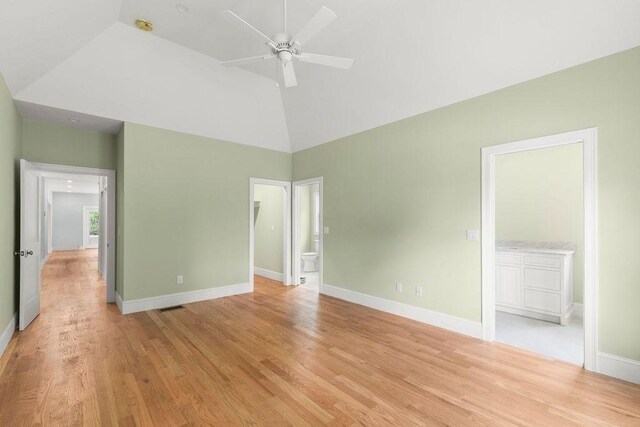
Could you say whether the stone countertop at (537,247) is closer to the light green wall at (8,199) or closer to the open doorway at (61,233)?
the light green wall at (8,199)

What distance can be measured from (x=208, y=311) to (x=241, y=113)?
3.18m

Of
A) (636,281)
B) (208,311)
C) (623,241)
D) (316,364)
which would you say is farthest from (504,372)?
(208,311)

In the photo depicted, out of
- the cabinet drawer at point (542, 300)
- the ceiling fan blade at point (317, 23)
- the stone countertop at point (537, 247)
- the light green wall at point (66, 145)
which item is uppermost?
the ceiling fan blade at point (317, 23)

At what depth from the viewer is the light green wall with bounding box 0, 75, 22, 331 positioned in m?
2.95

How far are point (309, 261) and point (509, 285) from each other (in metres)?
4.21

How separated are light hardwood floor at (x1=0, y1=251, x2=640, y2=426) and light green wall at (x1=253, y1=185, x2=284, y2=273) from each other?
8.43 ft

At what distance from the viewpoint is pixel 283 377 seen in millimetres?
2482

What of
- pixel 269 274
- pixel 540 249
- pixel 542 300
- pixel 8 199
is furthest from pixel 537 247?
pixel 8 199

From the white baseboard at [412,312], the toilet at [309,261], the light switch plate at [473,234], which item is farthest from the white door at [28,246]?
the light switch plate at [473,234]

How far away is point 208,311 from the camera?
4.27m

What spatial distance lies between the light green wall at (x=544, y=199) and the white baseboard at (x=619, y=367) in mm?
1938

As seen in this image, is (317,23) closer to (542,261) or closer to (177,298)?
(542,261)

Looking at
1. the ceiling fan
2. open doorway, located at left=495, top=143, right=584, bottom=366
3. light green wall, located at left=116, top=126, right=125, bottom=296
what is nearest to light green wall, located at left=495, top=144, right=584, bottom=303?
open doorway, located at left=495, top=143, right=584, bottom=366

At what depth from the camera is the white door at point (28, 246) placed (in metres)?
3.52
